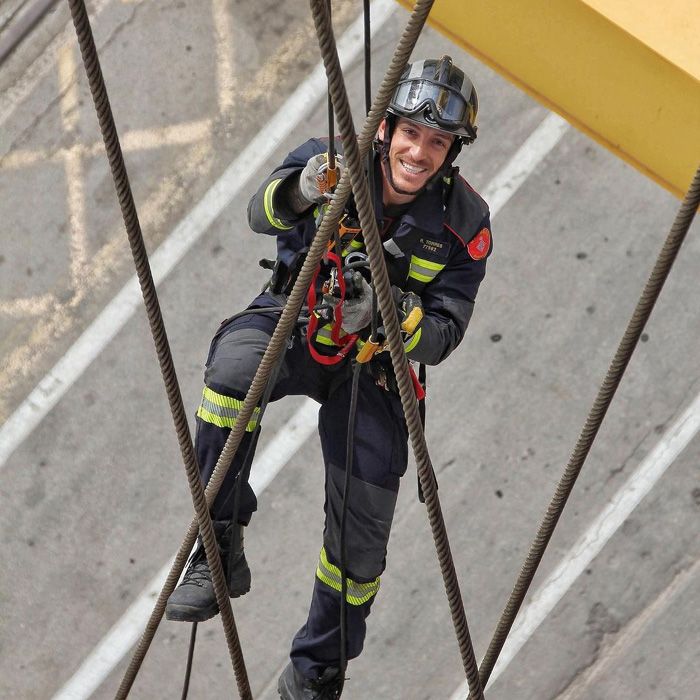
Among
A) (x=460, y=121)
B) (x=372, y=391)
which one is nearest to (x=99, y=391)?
(x=372, y=391)

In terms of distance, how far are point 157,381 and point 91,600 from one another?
3.47ft

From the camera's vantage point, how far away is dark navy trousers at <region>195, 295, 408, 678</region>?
15.2 ft

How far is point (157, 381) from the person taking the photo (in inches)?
267

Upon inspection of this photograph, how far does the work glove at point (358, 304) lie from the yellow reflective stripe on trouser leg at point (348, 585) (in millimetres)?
992

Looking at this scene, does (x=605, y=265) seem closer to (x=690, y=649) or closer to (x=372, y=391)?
(x=690, y=649)

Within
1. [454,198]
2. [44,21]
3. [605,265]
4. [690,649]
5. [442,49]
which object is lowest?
[690,649]

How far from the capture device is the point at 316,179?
4.32 metres

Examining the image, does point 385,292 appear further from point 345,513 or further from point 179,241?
point 179,241

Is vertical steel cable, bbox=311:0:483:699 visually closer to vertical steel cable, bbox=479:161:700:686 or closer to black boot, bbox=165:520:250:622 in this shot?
vertical steel cable, bbox=479:161:700:686

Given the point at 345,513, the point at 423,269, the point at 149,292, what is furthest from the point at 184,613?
the point at 423,269

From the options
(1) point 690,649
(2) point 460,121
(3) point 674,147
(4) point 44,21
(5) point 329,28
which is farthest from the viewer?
(4) point 44,21

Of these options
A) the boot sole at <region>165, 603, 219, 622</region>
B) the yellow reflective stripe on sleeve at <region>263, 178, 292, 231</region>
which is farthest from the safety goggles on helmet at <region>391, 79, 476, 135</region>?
the boot sole at <region>165, 603, 219, 622</region>

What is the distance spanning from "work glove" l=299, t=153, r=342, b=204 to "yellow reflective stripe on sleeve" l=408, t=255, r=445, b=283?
578 millimetres

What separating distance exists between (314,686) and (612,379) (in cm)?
189
